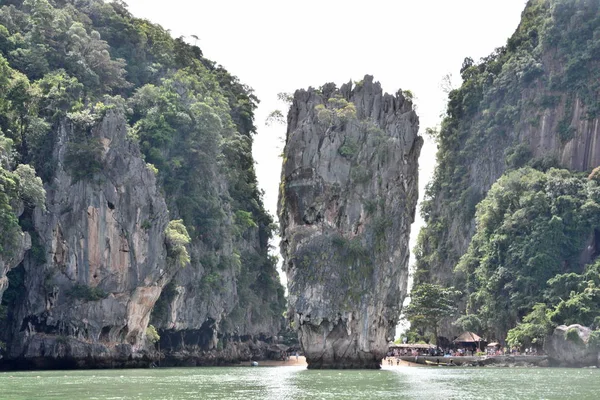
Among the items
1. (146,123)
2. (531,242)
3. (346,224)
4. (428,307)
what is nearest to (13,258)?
(146,123)

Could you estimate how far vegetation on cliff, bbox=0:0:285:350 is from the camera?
64062 mm

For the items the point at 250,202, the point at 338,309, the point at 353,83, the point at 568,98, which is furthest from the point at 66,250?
the point at 568,98

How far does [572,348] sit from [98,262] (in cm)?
3046

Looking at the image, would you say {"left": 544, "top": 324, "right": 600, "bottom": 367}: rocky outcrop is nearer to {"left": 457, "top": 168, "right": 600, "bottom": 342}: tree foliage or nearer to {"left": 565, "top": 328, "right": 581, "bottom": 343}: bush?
{"left": 565, "top": 328, "right": 581, "bottom": 343}: bush

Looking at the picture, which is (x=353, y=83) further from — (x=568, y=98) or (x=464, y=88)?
(x=464, y=88)

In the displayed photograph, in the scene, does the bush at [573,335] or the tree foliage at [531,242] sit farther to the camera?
the tree foliage at [531,242]

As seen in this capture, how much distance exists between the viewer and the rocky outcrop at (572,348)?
67562 mm

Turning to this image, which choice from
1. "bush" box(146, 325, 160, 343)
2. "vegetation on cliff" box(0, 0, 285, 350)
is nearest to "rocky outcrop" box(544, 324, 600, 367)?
"vegetation on cliff" box(0, 0, 285, 350)

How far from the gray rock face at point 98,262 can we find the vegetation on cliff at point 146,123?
0.94 metres

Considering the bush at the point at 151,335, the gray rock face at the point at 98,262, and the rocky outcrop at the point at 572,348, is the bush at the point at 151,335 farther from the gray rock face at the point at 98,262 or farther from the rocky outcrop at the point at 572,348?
the rocky outcrop at the point at 572,348

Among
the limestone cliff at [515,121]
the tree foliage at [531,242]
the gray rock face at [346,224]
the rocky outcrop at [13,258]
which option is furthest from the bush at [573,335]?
the rocky outcrop at [13,258]

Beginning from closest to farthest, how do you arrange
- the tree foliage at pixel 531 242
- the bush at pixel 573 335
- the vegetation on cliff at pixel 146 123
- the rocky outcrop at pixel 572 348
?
the vegetation on cliff at pixel 146 123 < the rocky outcrop at pixel 572 348 < the bush at pixel 573 335 < the tree foliage at pixel 531 242

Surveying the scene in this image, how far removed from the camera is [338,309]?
66.2 metres

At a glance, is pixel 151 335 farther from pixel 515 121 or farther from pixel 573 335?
pixel 515 121
